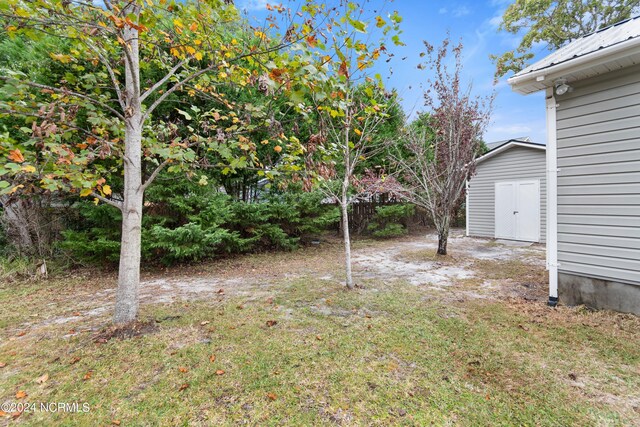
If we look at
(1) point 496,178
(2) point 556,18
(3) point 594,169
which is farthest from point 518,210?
(2) point 556,18

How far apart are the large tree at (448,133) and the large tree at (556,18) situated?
37.0ft

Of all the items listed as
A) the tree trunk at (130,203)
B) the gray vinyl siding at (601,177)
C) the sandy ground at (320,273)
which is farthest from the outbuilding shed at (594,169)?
the tree trunk at (130,203)

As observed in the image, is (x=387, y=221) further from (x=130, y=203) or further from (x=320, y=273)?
(x=130, y=203)

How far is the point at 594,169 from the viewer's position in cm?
320

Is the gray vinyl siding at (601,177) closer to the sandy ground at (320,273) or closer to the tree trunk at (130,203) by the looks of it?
the sandy ground at (320,273)

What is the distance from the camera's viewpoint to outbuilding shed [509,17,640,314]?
293cm

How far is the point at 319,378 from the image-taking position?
2000 mm

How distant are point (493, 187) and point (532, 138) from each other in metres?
7.20

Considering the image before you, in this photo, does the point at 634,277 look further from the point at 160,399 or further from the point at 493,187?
the point at 493,187

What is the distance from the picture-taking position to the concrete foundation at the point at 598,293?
2955mm

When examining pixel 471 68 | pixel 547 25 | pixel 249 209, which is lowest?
pixel 249 209

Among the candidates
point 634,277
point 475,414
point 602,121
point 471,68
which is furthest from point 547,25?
point 475,414

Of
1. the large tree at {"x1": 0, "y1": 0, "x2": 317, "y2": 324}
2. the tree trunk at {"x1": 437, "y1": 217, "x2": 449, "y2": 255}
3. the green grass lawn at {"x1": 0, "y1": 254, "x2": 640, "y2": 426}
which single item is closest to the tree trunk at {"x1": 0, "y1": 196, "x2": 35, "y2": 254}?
the green grass lawn at {"x1": 0, "y1": 254, "x2": 640, "y2": 426}

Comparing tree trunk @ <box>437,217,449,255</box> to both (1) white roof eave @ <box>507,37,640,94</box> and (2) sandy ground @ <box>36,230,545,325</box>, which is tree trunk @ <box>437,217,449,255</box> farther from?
(1) white roof eave @ <box>507,37,640,94</box>
